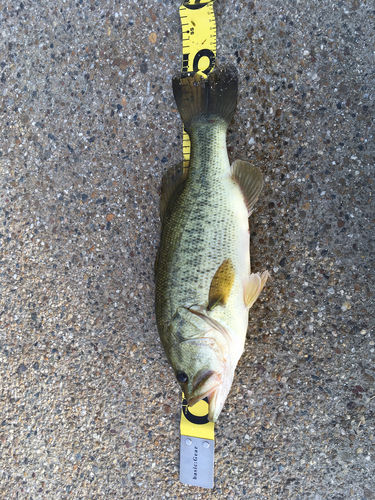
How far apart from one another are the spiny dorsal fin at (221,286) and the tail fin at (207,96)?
3.34 ft

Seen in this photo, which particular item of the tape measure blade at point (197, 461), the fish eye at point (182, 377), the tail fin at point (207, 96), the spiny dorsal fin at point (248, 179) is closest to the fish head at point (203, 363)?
the fish eye at point (182, 377)

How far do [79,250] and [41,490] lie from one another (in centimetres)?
193

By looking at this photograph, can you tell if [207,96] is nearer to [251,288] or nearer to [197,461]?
[251,288]

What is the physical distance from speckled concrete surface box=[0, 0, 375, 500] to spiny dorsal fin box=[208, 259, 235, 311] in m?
0.48

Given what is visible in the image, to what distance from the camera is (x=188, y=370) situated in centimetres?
162

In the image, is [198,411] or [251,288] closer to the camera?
[251,288]

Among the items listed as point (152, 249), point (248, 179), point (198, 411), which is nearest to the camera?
point (248, 179)

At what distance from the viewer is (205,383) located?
1.58 m

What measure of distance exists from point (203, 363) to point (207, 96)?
1.72 metres

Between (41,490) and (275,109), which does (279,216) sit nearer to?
(275,109)

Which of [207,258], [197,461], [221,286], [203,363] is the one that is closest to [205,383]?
[203,363]

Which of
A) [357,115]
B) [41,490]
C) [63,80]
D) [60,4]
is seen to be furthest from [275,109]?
[41,490]

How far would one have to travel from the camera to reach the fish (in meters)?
1.61

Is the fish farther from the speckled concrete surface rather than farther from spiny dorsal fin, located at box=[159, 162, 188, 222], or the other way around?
the speckled concrete surface
